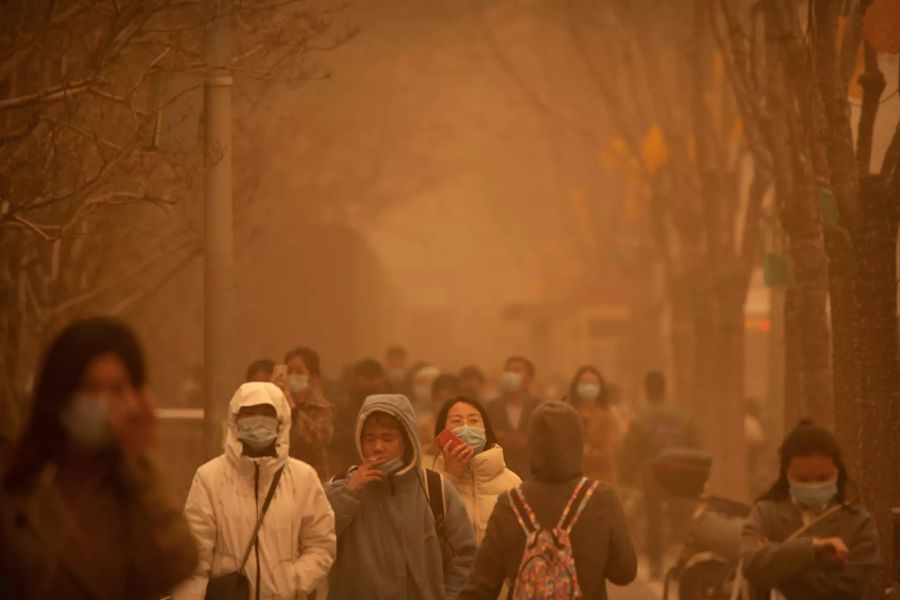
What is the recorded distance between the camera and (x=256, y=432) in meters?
8.50

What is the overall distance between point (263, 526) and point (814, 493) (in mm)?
2218

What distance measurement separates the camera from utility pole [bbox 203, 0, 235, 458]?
13.5 metres

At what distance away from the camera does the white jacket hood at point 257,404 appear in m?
8.44

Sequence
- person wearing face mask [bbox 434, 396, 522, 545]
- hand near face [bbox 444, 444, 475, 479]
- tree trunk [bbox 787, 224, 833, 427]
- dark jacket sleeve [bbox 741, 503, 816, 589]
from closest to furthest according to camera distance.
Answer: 1. dark jacket sleeve [bbox 741, 503, 816, 589]
2. hand near face [bbox 444, 444, 475, 479]
3. person wearing face mask [bbox 434, 396, 522, 545]
4. tree trunk [bbox 787, 224, 833, 427]

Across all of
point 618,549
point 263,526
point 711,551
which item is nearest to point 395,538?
point 263,526

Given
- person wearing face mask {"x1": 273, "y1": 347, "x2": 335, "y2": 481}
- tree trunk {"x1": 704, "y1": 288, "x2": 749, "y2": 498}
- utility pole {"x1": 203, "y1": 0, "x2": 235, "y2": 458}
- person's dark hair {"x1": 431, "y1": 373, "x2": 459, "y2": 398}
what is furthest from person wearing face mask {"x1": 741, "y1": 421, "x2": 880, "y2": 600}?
tree trunk {"x1": 704, "y1": 288, "x2": 749, "y2": 498}

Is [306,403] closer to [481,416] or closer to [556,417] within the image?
[481,416]

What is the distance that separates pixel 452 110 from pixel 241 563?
47.6 metres

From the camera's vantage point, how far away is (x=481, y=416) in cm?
970

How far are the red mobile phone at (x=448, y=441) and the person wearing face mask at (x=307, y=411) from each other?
3660 millimetres

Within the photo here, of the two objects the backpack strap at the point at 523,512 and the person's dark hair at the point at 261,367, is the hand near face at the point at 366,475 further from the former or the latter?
the person's dark hair at the point at 261,367

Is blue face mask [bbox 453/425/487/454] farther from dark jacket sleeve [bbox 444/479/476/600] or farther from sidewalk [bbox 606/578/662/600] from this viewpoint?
sidewalk [bbox 606/578/662/600]

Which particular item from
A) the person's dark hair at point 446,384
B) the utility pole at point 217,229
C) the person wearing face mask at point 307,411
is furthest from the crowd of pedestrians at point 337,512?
the person's dark hair at point 446,384

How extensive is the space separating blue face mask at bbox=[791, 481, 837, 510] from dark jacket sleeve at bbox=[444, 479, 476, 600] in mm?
1696
